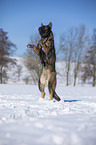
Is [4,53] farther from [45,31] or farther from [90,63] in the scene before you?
[45,31]

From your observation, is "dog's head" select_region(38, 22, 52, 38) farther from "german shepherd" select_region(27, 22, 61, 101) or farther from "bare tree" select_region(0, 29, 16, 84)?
"bare tree" select_region(0, 29, 16, 84)

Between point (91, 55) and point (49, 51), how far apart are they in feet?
67.8

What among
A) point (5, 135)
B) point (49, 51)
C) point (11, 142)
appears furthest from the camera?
point (49, 51)

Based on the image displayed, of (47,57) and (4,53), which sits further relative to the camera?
(4,53)

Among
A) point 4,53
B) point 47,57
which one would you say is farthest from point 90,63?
point 47,57

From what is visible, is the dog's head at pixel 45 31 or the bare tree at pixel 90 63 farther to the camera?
the bare tree at pixel 90 63

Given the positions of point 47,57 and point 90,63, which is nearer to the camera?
point 47,57

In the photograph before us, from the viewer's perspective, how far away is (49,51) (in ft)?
15.1

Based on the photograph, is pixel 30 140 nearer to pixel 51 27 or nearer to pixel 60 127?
pixel 60 127

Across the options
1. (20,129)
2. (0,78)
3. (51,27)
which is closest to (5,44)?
(0,78)

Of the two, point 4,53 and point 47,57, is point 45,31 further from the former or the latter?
point 4,53

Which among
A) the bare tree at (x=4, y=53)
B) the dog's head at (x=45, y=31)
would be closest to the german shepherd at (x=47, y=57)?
the dog's head at (x=45, y=31)

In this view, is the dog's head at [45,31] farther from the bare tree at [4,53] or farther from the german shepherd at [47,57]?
the bare tree at [4,53]

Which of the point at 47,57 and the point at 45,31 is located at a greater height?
the point at 45,31
